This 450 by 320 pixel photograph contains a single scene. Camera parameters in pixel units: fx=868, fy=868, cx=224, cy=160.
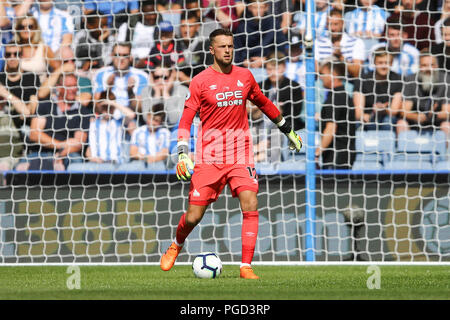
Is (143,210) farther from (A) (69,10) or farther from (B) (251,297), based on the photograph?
(B) (251,297)

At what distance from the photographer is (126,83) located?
31.4 feet

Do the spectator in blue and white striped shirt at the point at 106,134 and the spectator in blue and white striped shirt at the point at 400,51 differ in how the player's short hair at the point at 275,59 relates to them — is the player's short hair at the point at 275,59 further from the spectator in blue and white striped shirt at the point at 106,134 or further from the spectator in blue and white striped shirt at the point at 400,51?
the spectator in blue and white striped shirt at the point at 106,134

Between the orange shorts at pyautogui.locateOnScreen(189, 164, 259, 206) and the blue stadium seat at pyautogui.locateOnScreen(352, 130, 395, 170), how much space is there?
282 cm

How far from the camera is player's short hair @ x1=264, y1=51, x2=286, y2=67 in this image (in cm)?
941

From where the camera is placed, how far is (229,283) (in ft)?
19.5

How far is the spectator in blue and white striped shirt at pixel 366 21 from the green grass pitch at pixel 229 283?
2964 mm

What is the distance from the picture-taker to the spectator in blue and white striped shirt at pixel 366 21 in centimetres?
960

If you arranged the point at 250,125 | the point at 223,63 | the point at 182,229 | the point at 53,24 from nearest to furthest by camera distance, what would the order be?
the point at 223,63 < the point at 182,229 < the point at 250,125 < the point at 53,24

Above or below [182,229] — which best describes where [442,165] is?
above

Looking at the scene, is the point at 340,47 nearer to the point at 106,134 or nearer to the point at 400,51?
the point at 400,51

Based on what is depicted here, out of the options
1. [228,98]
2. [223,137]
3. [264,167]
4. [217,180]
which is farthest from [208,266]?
[264,167]

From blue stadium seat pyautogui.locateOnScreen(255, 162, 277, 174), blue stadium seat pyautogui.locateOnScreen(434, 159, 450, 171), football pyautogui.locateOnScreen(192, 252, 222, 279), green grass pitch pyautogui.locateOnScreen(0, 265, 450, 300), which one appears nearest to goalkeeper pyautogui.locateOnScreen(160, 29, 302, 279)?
football pyautogui.locateOnScreen(192, 252, 222, 279)

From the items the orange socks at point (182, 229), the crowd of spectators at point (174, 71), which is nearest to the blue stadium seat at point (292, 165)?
the crowd of spectators at point (174, 71)

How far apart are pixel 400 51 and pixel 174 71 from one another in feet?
8.27
